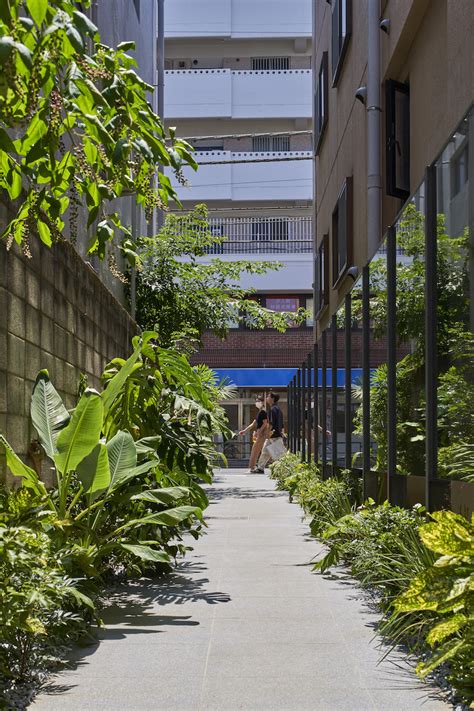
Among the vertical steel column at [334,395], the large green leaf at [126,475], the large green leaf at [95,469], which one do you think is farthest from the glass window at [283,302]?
the large green leaf at [95,469]

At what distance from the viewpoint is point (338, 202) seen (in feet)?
58.5

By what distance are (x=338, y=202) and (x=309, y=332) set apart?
22384 millimetres

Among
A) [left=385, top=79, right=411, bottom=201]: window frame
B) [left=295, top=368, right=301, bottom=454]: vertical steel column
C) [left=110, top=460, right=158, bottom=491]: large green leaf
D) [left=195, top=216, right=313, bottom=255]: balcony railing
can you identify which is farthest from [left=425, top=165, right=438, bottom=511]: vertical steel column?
[left=195, top=216, right=313, bottom=255]: balcony railing

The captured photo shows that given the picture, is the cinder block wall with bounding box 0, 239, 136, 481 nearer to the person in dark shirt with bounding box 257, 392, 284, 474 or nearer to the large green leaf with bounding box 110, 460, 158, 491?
the large green leaf with bounding box 110, 460, 158, 491

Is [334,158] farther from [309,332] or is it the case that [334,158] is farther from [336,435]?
[309,332]

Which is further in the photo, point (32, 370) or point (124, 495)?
point (32, 370)

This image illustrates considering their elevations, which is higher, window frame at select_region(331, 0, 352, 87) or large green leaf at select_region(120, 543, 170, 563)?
window frame at select_region(331, 0, 352, 87)

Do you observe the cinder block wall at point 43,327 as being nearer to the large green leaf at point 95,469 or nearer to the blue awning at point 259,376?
the large green leaf at point 95,469

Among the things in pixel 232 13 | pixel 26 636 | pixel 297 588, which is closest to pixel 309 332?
pixel 232 13

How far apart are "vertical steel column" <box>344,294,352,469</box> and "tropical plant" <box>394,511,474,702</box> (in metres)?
6.49

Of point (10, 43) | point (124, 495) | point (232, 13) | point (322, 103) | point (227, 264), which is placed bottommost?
point (124, 495)

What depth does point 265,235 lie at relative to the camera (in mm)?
41562

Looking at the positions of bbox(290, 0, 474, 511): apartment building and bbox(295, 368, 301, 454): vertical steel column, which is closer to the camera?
bbox(290, 0, 474, 511): apartment building

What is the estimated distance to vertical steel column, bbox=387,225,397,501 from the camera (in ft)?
25.0
